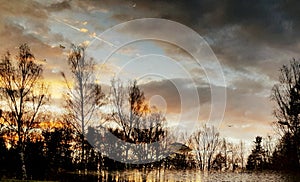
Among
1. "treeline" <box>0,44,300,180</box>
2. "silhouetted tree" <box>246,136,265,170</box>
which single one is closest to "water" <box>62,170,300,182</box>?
"treeline" <box>0,44,300,180</box>

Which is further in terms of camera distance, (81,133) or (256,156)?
(256,156)

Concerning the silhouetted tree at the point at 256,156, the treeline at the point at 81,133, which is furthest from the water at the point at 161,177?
the silhouetted tree at the point at 256,156

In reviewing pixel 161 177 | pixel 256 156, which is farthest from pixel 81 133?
pixel 256 156

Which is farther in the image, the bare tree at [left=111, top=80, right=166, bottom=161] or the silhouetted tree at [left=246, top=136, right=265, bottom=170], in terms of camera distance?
the silhouetted tree at [left=246, top=136, right=265, bottom=170]

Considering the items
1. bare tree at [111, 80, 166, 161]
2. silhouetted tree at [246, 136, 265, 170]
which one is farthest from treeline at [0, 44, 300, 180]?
silhouetted tree at [246, 136, 265, 170]

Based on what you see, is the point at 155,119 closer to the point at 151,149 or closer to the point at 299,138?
the point at 151,149

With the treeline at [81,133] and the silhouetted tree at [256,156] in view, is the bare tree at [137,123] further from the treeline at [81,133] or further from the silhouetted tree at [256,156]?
the silhouetted tree at [256,156]

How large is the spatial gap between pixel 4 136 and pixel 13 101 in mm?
15578

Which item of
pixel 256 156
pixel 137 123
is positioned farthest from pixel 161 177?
pixel 256 156

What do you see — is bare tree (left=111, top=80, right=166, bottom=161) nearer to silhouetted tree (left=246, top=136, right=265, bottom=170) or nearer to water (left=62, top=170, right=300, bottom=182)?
water (left=62, top=170, right=300, bottom=182)

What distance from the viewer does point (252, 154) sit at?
111 meters

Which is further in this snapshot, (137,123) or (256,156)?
(256,156)

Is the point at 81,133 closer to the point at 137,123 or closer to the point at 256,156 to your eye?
the point at 137,123

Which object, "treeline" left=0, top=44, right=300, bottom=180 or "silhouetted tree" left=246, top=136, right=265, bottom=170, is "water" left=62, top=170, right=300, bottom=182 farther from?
"silhouetted tree" left=246, top=136, right=265, bottom=170
